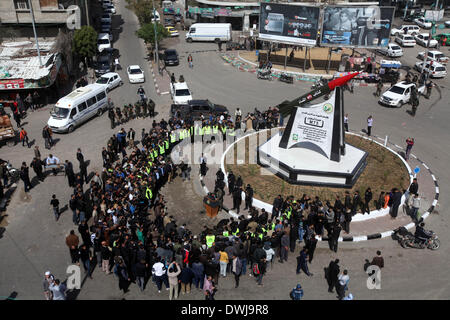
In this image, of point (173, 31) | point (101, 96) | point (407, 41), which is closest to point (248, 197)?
point (101, 96)

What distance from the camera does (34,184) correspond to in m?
20.3

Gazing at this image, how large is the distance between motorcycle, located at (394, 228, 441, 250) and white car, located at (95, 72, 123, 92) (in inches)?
980

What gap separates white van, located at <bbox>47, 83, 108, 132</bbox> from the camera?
25.6 m

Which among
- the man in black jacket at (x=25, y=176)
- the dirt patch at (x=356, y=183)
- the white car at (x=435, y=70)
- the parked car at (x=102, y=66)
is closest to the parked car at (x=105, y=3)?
the parked car at (x=102, y=66)

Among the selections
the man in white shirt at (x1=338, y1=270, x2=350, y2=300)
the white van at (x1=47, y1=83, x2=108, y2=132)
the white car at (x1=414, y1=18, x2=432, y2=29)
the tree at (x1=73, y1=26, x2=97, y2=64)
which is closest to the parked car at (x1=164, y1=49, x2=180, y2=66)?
the tree at (x1=73, y1=26, x2=97, y2=64)

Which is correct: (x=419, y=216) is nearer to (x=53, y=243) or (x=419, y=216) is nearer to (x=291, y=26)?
(x=53, y=243)

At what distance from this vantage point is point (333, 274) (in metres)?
13.3

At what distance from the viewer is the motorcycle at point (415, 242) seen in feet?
51.3

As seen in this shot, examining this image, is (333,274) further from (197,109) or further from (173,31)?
(173,31)

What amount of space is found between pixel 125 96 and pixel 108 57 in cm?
794

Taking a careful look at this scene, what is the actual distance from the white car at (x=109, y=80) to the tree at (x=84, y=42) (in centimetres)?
569

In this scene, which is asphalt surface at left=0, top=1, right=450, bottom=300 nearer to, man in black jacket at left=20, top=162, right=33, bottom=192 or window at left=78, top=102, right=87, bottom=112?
man in black jacket at left=20, top=162, right=33, bottom=192
